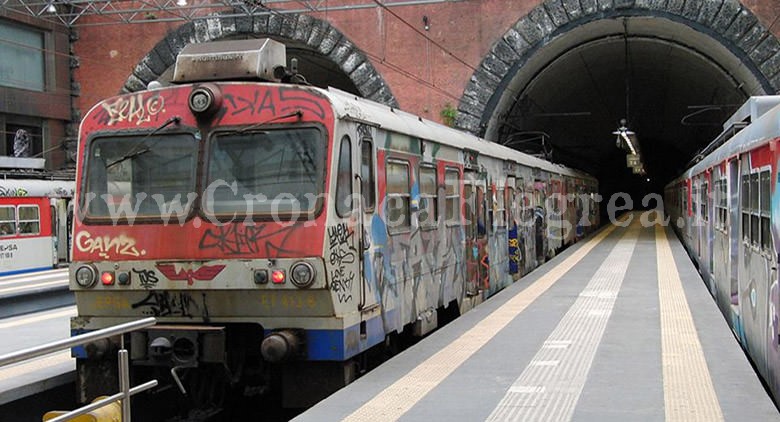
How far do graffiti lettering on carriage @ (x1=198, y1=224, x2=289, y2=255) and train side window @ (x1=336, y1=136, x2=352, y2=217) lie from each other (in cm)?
57

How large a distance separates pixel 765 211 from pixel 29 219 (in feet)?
60.4

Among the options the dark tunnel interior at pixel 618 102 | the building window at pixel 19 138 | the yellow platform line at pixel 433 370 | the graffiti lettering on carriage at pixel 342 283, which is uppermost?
the dark tunnel interior at pixel 618 102

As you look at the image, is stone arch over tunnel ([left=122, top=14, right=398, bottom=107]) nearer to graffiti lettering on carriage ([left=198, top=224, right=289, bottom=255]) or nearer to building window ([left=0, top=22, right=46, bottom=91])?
building window ([left=0, top=22, right=46, bottom=91])

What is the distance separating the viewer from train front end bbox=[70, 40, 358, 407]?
7.16 meters

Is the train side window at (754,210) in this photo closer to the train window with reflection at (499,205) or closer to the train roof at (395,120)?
the train roof at (395,120)

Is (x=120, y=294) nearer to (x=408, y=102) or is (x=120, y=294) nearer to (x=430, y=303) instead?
(x=430, y=303)

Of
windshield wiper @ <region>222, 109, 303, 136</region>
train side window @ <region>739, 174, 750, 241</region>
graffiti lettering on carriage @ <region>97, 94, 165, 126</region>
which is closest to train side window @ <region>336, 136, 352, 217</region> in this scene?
windshield wiper @ <region>222, 109, 303, 136</region>

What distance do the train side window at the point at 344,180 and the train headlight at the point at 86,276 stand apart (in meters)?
2.23

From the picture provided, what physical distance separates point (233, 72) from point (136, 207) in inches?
58.8

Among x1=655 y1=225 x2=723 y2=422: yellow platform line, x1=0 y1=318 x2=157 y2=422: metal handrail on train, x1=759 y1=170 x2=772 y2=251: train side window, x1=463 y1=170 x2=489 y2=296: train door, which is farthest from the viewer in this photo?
x1=463 y1=170 x2=489 y2=296: train door

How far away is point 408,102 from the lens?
83.9 ft

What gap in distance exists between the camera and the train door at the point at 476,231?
12.3 metres

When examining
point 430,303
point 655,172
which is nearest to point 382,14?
point 430,303

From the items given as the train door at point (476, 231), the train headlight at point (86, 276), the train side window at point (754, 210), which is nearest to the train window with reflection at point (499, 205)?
the train door at point (476, 231)
